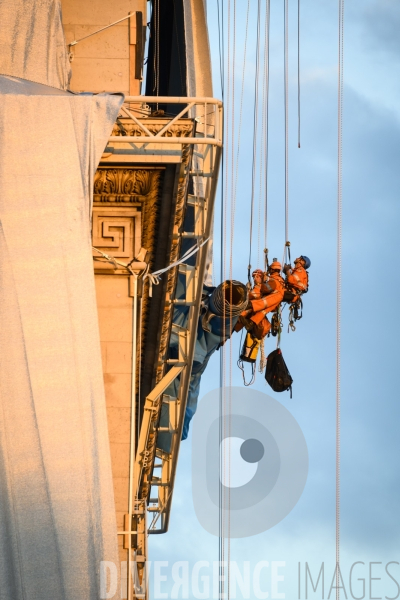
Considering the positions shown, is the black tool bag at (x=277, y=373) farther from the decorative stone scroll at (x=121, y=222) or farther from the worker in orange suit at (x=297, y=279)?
the decorative stone scroll at (x=121, y=222)

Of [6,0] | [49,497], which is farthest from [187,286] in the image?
[49,497]

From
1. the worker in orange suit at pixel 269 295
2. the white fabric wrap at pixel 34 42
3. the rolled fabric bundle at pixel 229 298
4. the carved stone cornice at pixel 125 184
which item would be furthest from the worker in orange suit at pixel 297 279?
the white fabric wrap at pixel 34 42

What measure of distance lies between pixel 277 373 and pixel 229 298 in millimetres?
2424

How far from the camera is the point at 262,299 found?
2342 centimetres

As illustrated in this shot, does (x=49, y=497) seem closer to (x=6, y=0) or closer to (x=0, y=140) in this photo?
(x=0, y=140)

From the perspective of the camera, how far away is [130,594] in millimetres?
18453

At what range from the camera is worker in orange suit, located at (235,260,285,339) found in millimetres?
23422

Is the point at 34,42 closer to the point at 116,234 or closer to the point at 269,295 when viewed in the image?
the point at 116,234

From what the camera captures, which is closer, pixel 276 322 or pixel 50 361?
pixel 50 361

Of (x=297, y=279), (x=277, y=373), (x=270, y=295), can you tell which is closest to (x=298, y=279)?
(x=297, y=279)

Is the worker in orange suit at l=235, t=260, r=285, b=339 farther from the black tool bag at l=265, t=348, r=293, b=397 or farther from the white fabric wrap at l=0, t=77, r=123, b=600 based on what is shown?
the white fabric wrap at l=0, t=77, r=123, b=600

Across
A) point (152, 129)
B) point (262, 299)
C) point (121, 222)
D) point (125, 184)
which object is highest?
point (152, 129)

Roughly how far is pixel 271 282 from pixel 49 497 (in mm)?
8653

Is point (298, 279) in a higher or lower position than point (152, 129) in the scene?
lower
